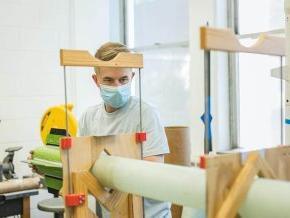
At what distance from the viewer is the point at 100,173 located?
1.27 metres

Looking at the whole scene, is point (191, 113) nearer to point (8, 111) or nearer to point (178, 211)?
point (178, 211)

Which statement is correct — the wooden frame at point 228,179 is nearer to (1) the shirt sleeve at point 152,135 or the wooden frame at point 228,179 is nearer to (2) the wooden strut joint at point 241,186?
(2) the wooden strut joint at point 241,186

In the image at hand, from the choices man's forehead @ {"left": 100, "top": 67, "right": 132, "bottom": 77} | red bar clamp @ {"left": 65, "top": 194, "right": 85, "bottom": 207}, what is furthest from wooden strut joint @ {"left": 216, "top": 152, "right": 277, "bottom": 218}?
man's forehead @ {"left": 100, "top": 67, "right": 132, "bottom": 77}

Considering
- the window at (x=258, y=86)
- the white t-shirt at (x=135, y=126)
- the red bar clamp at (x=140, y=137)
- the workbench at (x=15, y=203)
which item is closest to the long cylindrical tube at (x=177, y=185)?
the red bar clamp at (x=140, y=137)

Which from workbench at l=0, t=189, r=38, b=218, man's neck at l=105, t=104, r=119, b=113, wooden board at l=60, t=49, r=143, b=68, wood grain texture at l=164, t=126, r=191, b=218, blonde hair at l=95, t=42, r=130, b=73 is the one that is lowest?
workbench at l=0, t=189, r=38, b=218

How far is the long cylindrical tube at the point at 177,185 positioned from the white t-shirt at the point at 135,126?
39cm

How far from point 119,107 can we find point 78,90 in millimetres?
1695

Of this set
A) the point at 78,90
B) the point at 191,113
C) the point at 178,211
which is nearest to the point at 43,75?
the point at 78,90

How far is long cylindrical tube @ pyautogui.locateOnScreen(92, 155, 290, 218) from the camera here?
0.80 metres

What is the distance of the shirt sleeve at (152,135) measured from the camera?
169 cm

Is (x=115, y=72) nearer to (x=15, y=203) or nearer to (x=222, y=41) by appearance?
(x=222, y=41)

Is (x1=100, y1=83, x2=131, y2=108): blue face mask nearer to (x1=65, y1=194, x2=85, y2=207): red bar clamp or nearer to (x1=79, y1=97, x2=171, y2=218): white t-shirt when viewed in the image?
(x1=79, y1=97, x2=171, y2=218): white t-shirt

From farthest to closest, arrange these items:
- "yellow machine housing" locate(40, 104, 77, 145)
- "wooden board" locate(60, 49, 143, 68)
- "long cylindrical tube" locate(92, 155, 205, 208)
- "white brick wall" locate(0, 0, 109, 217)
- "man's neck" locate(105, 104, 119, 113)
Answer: "white brick wall" locate(0, 0, 109, 217), "yellow machine housing" locate(40, 104, 77, 145), "man's neck" locate(105, 104, 119, 113), "wooden board" locate(60, 49, 143, 68), "long cylindrical tube" locate(92, 155, 205, 208)

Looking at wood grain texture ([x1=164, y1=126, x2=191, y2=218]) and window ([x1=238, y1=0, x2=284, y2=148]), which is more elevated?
window ([x1=238, y1=0, x2=284, y2=148])
